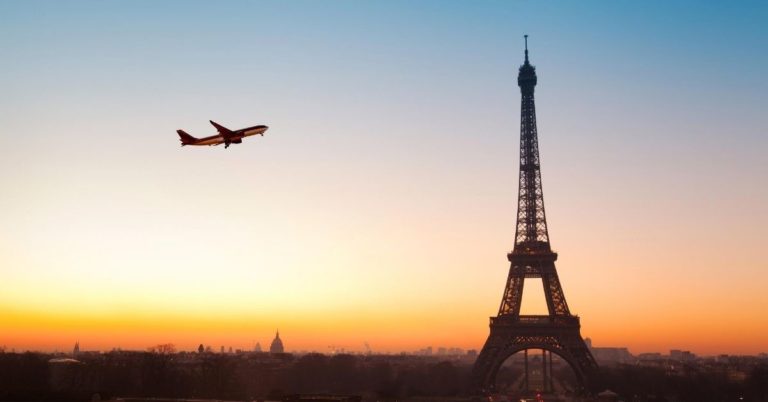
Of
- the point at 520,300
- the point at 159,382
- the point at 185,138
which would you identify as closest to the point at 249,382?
the point at 159,382

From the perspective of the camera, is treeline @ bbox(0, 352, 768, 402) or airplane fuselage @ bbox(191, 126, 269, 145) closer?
airplane fuselage @ bbox(191, 126, 269, 145)

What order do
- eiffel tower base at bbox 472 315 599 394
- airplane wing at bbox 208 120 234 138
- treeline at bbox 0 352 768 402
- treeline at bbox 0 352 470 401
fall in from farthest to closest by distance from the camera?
1. eiffel tower base at bbox 472 315 599 394
2. treeline at bbox 0 352 768 402
3. treeline at bbox 0 352 470 401
4. airplane wing at bbox 208 120 234 138

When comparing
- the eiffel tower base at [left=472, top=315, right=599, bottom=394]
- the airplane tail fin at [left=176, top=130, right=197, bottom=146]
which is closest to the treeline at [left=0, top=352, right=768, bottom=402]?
the eiffel tower base at [left=472, top=315, right=599, bottom=394]

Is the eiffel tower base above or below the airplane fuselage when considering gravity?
below

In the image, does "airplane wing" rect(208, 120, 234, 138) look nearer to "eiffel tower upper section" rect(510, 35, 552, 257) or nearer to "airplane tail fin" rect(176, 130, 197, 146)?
"airplane tail fin" rect(176, 130, 197, 146)

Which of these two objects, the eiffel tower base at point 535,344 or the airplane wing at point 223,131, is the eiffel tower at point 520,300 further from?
the airplane wing at point 223,131

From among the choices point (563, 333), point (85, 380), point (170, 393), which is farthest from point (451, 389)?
point (85, 380)

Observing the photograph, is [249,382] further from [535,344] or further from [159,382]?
[535,344]

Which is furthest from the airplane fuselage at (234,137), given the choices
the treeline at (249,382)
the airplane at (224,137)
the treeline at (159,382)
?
the treeline at (159,382)
